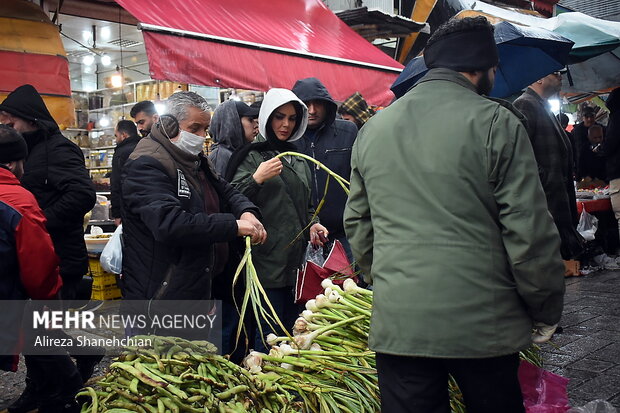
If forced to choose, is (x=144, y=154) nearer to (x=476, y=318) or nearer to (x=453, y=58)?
(x=453, y=58)

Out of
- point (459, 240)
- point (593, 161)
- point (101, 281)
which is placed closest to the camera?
point (459, 240)

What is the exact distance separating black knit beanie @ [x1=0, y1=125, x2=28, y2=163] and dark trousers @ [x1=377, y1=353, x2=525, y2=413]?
2.52m

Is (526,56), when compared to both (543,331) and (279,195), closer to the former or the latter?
(279,195)

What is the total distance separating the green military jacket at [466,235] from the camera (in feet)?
6.76

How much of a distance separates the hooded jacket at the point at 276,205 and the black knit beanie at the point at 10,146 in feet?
4.17

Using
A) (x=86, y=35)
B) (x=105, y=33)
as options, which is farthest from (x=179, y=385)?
(x=86, y=35)

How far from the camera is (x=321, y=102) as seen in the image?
16.3ft

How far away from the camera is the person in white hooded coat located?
157 inches

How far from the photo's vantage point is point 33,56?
657 cm

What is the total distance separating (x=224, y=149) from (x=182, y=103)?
182cm

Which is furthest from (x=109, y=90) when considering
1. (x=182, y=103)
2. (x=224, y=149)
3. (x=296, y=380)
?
(x=296, y=380)

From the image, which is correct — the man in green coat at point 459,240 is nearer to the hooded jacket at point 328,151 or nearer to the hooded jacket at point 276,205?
the hooded jacket at point 276,205

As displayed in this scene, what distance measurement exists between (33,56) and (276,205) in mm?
3979

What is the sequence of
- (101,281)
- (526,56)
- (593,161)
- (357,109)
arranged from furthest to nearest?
1. (593,161)
2. (101,281)
3. (357,109)
4. (526,56)
